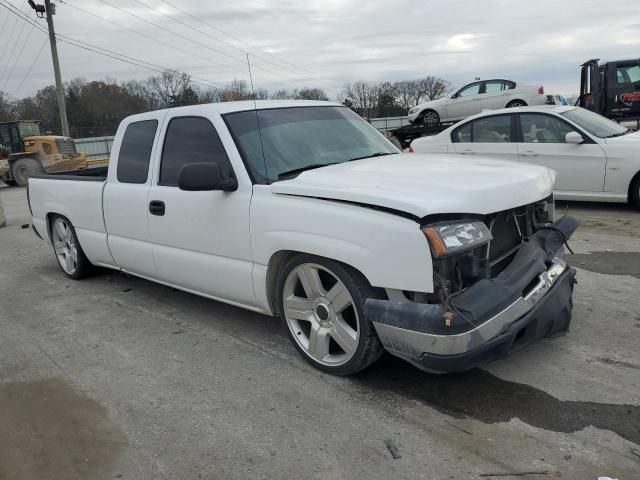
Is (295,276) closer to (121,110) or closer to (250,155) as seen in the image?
(250,155)

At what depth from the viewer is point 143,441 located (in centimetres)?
303

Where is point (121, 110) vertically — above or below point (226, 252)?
above

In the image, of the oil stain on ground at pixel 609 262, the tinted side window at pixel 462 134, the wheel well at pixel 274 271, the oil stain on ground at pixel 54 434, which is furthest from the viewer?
the tinted side window at pixel 462 134

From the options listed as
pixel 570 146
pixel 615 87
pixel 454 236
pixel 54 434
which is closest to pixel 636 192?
pixel 570 146

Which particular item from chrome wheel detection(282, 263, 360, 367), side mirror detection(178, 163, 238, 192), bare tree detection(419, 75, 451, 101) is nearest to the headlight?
chrome wheel detection(282, 263, 360, 367)

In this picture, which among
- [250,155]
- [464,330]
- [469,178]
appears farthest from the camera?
[250,155]

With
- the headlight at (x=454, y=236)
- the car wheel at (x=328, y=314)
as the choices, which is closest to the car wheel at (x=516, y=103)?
the car wheel at (x=328, y=314)

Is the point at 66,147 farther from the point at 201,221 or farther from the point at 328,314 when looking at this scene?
the point at 328,314

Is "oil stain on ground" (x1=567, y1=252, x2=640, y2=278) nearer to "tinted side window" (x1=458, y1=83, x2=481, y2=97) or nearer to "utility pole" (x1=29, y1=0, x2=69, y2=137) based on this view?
"tinted side window" (x1=458, y1=83, x2=481, y2=97)

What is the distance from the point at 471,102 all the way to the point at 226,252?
54.3 feet

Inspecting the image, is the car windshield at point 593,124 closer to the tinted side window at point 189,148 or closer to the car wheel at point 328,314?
the tinted side window at point 189,148

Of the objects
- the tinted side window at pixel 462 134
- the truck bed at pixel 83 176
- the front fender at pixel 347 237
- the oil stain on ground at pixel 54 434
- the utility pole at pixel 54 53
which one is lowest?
the oil stain on ground at pixel 54 434

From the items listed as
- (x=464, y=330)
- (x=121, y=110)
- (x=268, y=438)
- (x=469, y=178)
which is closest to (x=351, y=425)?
(x=268, y=438)

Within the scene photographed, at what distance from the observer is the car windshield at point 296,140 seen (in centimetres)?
392
